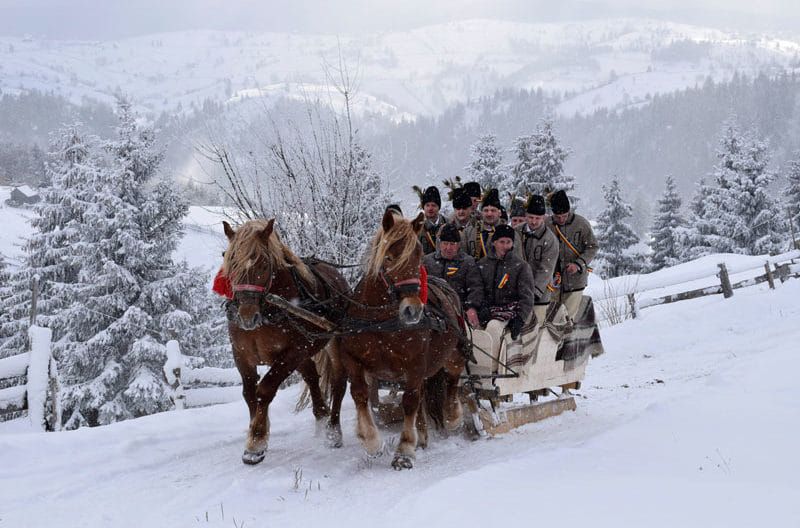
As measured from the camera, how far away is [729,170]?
3303cm

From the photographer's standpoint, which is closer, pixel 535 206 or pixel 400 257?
pixel 400 257

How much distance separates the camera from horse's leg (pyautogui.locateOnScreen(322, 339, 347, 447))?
576 cm

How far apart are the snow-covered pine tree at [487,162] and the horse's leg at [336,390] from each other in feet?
75.6

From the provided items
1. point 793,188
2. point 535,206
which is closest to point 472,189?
point 535,206

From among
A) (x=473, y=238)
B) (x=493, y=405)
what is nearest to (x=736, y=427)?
(x=493, y=405)

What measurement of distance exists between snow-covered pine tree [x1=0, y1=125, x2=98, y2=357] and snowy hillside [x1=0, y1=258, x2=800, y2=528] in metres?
15.8

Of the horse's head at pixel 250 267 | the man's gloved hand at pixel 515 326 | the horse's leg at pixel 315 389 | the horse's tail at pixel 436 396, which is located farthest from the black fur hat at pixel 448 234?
the horse's head at pixel 250 267

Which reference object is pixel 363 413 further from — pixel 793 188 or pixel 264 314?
pixel 793 188

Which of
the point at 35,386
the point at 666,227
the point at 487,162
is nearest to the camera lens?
the point at 35,386

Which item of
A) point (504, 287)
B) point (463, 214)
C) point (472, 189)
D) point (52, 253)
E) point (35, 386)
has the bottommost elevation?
point (35, 386)

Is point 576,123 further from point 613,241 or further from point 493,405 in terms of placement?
point 493,405

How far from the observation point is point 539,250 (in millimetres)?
7141

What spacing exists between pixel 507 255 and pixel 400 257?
190cm

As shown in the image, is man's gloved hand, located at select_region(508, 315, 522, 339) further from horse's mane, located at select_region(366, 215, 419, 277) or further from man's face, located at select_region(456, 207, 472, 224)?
horse's mane, located at select_region(366, 215, 419, 277)
